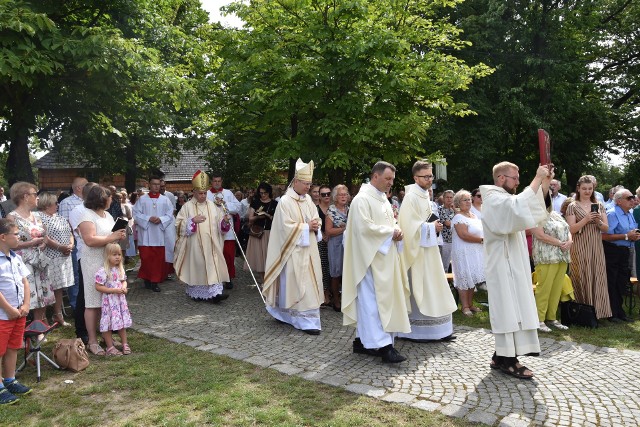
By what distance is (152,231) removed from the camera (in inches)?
400

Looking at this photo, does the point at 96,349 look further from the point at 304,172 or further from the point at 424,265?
the point at 424,265

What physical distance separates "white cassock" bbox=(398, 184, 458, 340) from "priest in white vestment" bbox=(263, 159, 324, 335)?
1291 mm

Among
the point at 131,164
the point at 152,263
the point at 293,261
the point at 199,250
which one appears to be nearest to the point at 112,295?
the point at 293,261

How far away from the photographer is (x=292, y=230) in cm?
716

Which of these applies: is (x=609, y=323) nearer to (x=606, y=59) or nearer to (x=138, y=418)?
(x=138, y=418)

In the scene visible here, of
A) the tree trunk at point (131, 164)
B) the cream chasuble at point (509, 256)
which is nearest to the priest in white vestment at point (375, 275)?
the cream chasuble at point (509, 256)

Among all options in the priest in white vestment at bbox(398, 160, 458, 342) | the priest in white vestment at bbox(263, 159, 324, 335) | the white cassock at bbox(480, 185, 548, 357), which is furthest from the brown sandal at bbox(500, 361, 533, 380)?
the priest in white vestment at bbox(263, 159, 324, 335)

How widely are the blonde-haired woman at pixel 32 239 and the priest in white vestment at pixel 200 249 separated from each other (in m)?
2.43

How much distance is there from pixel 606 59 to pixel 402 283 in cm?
2417

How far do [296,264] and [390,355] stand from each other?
197 cm

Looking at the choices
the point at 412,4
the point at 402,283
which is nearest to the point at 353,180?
the point at 412,4

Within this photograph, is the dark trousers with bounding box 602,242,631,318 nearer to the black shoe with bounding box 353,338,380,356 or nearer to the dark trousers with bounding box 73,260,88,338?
the black shoe with bounding box 353,338,380,356

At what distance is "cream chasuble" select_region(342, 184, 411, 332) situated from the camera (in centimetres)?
576

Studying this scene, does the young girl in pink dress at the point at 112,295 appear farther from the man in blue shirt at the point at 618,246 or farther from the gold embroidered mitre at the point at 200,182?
the man in blue shirt at the point at 618,246
